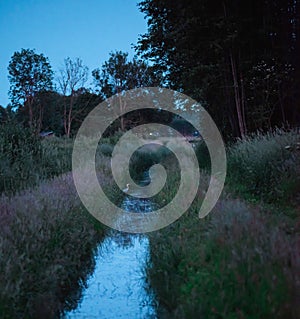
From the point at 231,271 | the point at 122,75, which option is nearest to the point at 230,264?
the point at 231,271

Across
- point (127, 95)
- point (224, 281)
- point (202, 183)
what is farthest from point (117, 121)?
point (224, 281)

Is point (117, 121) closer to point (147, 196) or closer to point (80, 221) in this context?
point (147, 196)

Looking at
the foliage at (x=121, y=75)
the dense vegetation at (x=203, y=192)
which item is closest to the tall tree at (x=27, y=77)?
the foliage at (x=121, y=75)

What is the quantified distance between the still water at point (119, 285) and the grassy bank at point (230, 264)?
10.4 inches

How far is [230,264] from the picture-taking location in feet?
11.7

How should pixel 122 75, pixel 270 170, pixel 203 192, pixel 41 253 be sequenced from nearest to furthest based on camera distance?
pixel 41 253 → pixel 203 192 → pixel 270 170 → pixel 122 75

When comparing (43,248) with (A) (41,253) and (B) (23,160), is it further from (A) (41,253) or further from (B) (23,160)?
(B) (23,160)

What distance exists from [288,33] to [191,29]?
3.45m

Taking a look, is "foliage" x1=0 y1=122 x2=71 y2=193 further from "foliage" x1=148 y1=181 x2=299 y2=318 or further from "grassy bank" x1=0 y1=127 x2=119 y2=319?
"foliage" x1=148 y1=181 x2=299 y2=318

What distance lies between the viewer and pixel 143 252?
22.4 ft

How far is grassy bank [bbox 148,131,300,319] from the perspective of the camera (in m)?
3.19

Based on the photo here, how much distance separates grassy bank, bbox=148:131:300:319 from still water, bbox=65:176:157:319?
0.26 metres

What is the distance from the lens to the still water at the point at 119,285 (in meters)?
4.67

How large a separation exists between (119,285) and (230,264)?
2.49 meters
